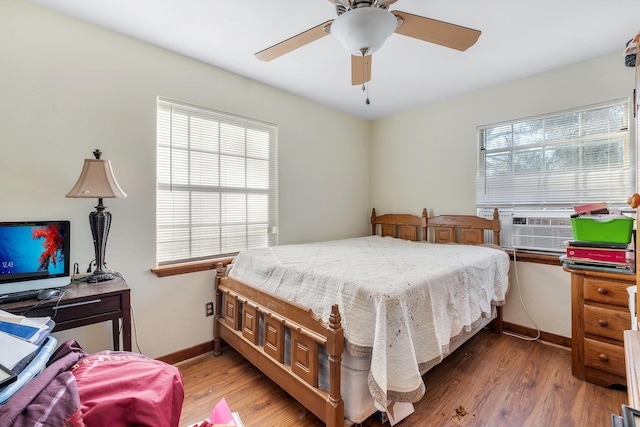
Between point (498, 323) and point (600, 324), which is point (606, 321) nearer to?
point (600, 324)

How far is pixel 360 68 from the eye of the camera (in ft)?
6.22

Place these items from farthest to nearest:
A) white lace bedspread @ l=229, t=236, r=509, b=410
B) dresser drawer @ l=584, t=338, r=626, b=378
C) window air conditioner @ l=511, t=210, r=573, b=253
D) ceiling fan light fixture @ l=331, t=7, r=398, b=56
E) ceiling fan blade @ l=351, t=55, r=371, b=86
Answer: window air conditioner @ l=511, t=210, r=573, b=253
dresser drawer @ l=584, t=338, r=626, b=378
ceiling fan blade @ l=351, t=55, r=371, b=86
white lace bedspread @ l=229, t=236, r=509, b=410
ceiling fan light fixture @ l=331, t=7, r=398, b=56

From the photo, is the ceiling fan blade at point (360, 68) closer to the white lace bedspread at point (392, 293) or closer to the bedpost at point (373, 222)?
the white lace bedspread at point (392, 293)

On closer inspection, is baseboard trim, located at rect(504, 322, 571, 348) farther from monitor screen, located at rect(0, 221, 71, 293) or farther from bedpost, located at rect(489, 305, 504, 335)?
monitor screen, located at rect(0, 221, 71, 293)

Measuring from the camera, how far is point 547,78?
268 centimetres

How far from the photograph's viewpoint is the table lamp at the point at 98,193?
1.74 meters

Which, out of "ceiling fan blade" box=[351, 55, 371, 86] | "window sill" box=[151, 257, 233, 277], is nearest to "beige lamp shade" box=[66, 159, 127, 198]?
"window sill" box=[151, 257, 233, 277]

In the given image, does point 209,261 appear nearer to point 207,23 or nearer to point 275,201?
point 275,201

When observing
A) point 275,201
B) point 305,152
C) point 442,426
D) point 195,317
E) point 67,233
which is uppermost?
point 305,152

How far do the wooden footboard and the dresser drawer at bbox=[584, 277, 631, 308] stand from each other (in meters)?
1.94

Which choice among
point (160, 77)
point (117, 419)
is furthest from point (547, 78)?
point (117, 419)

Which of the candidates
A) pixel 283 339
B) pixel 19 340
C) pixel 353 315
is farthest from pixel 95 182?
pixel 353 315

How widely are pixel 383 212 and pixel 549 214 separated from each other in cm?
186

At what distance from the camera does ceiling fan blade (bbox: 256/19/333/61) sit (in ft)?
4.93
